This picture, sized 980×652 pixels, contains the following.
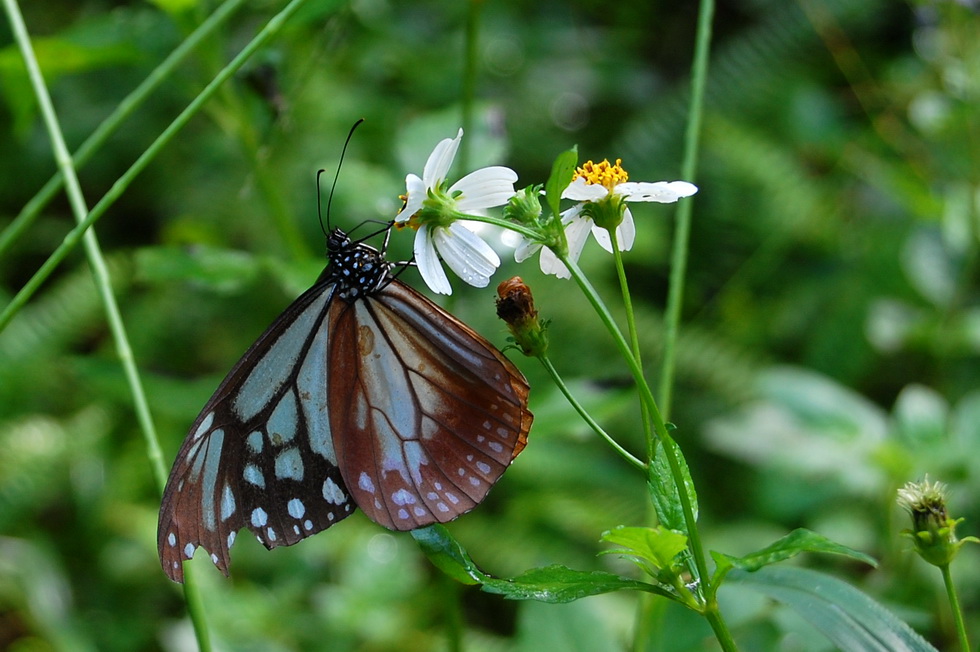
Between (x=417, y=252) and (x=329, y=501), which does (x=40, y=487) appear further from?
(x=417, y=252)

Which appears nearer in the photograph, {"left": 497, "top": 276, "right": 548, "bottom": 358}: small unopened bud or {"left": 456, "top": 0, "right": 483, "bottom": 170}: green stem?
{"left": 497, "top": 276, "right": 548, "bottom": 358}: small unopened bud

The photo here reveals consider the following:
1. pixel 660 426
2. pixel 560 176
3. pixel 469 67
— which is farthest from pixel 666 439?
pixel 469 67

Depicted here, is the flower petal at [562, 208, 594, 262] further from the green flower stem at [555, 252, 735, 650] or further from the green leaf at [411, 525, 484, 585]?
the green leaf at [411, 525, 484, 585]

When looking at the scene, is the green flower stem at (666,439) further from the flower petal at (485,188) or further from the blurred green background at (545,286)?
the blurred green background at (545,286)

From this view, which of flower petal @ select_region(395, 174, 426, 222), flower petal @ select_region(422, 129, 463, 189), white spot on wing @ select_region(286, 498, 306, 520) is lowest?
white spot on wing @ select_region(286, 498, 306, 520)

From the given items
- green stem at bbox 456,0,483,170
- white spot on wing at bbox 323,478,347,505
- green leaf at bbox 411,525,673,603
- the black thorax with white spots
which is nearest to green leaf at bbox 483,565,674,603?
green leaf at bbox 411,525,673,603

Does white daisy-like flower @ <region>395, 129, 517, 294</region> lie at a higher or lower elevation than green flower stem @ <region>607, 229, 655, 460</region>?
higher

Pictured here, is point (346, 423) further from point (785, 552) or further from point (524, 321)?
point (785, 552)
